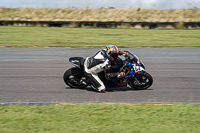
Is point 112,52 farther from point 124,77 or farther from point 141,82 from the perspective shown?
point 141,82

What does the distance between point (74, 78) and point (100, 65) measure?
43.1 inches

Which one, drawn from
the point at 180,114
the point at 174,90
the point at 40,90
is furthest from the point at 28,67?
the point at 180,114

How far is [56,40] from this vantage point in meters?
26.3

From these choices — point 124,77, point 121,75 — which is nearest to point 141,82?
point 124,77

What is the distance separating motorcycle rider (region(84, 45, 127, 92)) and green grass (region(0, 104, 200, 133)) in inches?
78.7

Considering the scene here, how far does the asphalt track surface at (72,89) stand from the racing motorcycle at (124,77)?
0.22m

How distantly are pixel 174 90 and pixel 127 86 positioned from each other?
1.54 m

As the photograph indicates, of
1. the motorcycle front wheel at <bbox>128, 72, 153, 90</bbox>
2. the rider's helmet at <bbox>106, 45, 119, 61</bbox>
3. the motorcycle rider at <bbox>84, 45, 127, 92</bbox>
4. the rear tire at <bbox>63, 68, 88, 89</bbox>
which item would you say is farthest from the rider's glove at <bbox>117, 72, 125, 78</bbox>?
the rear tire at <bbox>63, 68, 88, 89</bbox>

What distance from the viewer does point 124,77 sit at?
9492 millimetres

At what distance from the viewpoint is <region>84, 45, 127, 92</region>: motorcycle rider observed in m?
9.16

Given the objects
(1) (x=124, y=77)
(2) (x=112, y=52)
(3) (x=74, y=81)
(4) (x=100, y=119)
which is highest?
(2) (x=112, y=52)

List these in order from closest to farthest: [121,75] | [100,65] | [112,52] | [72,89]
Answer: [112,52] < [100,65] < [121,75] < [72,89]

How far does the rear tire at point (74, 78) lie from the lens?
964cm

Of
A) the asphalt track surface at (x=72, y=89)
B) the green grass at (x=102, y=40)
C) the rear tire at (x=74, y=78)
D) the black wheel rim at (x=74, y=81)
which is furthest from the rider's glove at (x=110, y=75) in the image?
the green grass at (x=102, y=40)
